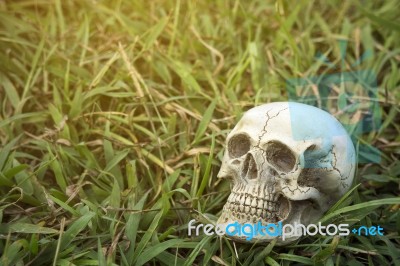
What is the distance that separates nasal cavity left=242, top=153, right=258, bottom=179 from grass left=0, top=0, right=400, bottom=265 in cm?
18

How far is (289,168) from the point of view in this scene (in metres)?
2.06

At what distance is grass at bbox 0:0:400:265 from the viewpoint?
6.61 feet

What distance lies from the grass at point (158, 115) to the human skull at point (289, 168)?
0.34 ft

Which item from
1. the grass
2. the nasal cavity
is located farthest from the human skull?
the grass

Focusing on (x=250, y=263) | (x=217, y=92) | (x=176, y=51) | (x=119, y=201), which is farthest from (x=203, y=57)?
(x=250, y=263)

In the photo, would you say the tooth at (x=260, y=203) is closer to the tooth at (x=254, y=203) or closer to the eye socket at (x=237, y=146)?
the tooth at (x=254, y=203)

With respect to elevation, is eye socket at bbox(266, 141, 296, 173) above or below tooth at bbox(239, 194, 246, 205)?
above

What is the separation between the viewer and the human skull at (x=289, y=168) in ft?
6.55

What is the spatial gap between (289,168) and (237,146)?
25 centimetres

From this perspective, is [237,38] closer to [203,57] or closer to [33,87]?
[203,57]

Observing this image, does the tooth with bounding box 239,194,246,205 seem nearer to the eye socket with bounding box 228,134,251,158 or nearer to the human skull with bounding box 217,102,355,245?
the human skull with bounding box 217,102,355,245

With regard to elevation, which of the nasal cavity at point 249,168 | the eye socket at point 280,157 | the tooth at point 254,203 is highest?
the eye socket at point 280,157

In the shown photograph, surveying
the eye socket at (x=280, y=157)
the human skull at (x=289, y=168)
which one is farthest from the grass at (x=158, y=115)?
the eye socket at (x=280, y=157)

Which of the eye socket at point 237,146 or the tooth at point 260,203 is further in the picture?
the eye socket at point 237,146
